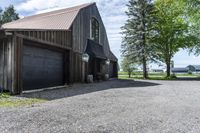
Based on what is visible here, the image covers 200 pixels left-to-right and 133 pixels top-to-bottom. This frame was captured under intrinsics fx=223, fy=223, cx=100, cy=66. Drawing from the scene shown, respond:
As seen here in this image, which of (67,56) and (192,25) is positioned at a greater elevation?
(192,25)

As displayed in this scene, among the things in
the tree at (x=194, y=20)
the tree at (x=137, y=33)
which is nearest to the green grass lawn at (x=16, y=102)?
the tree at (x=137, y=33)

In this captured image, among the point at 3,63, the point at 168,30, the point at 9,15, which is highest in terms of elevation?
the point at 9,15

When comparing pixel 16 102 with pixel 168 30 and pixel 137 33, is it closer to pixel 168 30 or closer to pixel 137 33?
pixel 137 33

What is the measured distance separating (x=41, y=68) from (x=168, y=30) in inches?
→ 892

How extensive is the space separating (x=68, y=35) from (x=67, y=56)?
149 centimetres

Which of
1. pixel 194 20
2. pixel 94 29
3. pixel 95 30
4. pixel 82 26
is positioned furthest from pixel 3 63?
pixel 194 20

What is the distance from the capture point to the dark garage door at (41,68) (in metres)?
11.4

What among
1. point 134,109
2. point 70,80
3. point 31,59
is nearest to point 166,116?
point 134,109

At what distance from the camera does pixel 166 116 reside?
5.92 metres

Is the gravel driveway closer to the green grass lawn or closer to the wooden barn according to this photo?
the green grass lawn

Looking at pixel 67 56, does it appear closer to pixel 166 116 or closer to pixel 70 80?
pixel 70 80

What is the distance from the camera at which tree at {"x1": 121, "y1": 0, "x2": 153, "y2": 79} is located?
2938 cm

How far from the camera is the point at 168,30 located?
30688 mm

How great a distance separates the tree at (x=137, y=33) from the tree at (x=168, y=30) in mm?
1303
